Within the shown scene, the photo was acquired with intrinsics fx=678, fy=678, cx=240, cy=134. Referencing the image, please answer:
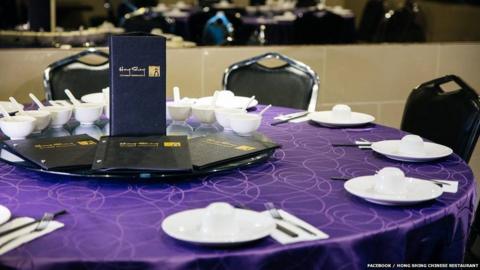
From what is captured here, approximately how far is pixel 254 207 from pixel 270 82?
1570 mm

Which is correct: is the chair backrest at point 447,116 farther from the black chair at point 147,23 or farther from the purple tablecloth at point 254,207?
the black chair at point 147,23

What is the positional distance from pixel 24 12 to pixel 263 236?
4484mm

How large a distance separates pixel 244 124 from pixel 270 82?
1.05 meters

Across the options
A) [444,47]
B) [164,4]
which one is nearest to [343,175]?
[444,47]

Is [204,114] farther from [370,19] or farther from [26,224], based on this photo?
[370,19]

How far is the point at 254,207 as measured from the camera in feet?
4.50

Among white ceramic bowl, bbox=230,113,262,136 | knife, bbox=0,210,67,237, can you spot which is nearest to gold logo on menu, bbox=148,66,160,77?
white ceramic bowl, bbox=230,113,262,136

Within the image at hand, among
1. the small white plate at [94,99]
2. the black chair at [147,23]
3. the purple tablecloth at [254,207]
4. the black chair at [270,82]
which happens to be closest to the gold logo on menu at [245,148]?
the purple tablecloth at [254,207]

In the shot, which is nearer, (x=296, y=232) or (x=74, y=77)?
(x=296, y=232)

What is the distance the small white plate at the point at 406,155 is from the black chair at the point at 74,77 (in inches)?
54.1

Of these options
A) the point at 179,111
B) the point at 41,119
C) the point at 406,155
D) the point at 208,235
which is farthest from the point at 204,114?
the point at 208,235

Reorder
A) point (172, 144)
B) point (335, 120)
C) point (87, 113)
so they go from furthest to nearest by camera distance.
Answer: point (335, 120), point (87, 113), point (172, 144)

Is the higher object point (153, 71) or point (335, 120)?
point (153, 71)

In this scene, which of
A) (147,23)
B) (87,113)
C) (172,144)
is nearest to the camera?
(172,144)
